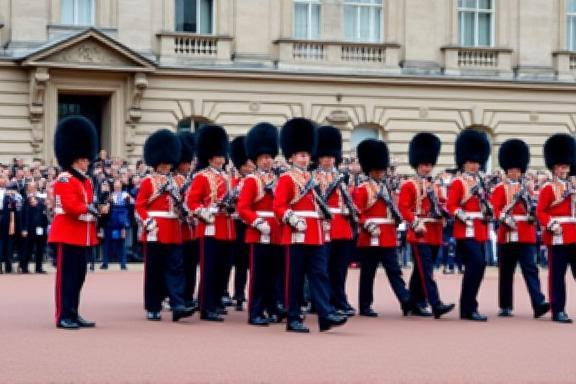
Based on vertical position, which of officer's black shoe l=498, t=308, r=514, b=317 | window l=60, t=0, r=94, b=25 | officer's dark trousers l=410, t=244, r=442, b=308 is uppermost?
window l=60, t=0, r=94, b=25

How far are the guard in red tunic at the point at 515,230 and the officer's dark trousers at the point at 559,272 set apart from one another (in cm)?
24

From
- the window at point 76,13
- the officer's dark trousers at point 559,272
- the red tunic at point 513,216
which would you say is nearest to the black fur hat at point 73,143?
the red tunic at point 513,216

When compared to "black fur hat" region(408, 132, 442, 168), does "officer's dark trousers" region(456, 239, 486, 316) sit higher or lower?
lower

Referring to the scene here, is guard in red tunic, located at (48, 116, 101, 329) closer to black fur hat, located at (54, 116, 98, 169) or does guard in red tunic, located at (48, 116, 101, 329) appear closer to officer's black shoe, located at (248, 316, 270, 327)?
black fur hat, located at (54, 116, 98, 169)

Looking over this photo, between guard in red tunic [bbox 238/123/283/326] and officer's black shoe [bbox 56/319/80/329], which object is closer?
officer's black shoe [bbox 56/319/80/329]

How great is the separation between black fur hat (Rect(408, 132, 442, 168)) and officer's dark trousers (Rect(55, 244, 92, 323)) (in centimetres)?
381

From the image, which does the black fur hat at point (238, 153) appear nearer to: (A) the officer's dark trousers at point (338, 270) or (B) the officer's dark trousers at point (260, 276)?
(A) the officer's dark trousers at point (338, 270)

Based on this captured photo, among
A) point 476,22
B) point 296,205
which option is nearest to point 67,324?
point 296,205

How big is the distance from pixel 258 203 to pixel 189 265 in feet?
4.85

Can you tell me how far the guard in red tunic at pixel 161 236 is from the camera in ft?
44.5

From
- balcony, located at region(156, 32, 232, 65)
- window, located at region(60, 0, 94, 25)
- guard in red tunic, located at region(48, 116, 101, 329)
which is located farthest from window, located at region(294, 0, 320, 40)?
guard in red tunic, located at region(48, 116, 101, 329)

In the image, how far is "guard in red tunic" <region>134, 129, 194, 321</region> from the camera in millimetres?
13555

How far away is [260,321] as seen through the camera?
44.2 ft

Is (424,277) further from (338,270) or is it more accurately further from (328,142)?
(328,142)
